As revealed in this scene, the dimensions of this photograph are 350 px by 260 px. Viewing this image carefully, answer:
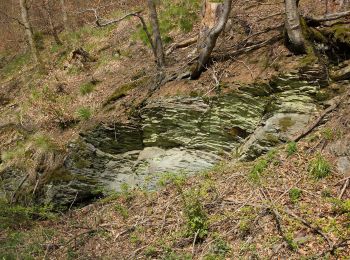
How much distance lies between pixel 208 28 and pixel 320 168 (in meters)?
5.41

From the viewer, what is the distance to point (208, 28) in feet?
34.2

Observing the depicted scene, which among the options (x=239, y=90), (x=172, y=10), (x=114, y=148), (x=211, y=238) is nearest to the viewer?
(x=211, y=238)

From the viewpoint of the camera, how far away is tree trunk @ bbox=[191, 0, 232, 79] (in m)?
9.04

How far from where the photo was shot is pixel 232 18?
1099 cm

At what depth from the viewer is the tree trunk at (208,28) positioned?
904cm

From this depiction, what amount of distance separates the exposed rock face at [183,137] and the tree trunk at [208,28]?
3.42 feet

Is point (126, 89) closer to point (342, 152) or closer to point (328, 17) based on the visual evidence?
point (328, 17)

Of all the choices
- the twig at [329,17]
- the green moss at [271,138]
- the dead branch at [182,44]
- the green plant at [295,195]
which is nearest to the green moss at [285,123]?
the green moss at [271,138]

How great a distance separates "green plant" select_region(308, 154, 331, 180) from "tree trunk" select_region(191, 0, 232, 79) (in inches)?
158

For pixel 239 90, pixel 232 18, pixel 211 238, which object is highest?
pixel 232 18

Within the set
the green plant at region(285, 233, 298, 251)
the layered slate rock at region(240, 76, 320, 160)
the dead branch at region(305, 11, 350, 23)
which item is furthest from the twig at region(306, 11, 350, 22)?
the green plant at region(285, 233, 298, 251)

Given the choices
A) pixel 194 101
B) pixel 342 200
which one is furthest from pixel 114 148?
pixel 342 200

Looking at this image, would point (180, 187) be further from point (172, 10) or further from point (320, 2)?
point (172, 10)

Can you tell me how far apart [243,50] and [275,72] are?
1.48 meters
